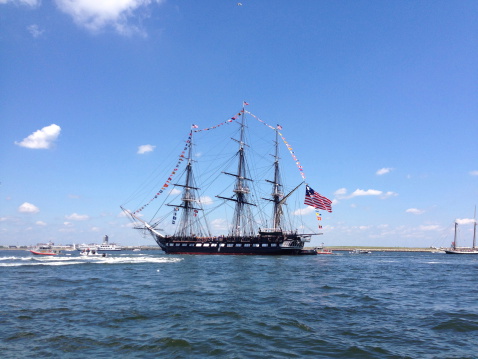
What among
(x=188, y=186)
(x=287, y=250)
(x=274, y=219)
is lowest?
(x=287, y=250)

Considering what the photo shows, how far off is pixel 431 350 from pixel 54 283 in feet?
97.8

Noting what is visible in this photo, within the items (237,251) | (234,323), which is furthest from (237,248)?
(234,323)

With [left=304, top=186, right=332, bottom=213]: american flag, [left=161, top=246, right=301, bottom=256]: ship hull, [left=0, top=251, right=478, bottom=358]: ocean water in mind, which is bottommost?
[left=161, top=246, right=301, bottom=256]: ship hull

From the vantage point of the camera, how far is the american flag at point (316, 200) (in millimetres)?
73688

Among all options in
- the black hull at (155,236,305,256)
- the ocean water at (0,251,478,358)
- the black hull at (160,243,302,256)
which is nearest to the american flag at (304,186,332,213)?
the black hull at (155,236,305,256)

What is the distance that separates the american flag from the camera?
73.7 m

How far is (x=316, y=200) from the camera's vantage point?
7456 cm

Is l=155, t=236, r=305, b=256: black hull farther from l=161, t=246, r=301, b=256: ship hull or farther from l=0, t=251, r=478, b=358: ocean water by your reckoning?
l=0, t=251, r=478, b=358: ocean water

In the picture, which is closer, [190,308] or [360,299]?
[190,308]

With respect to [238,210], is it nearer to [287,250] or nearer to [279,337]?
[287,250]

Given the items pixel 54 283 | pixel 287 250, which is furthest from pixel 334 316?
pixel 287 250

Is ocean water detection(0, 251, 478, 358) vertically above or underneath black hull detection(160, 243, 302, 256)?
above

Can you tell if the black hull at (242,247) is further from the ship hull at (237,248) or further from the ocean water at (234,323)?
the ocean water at (234,323)

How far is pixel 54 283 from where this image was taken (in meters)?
29.3
